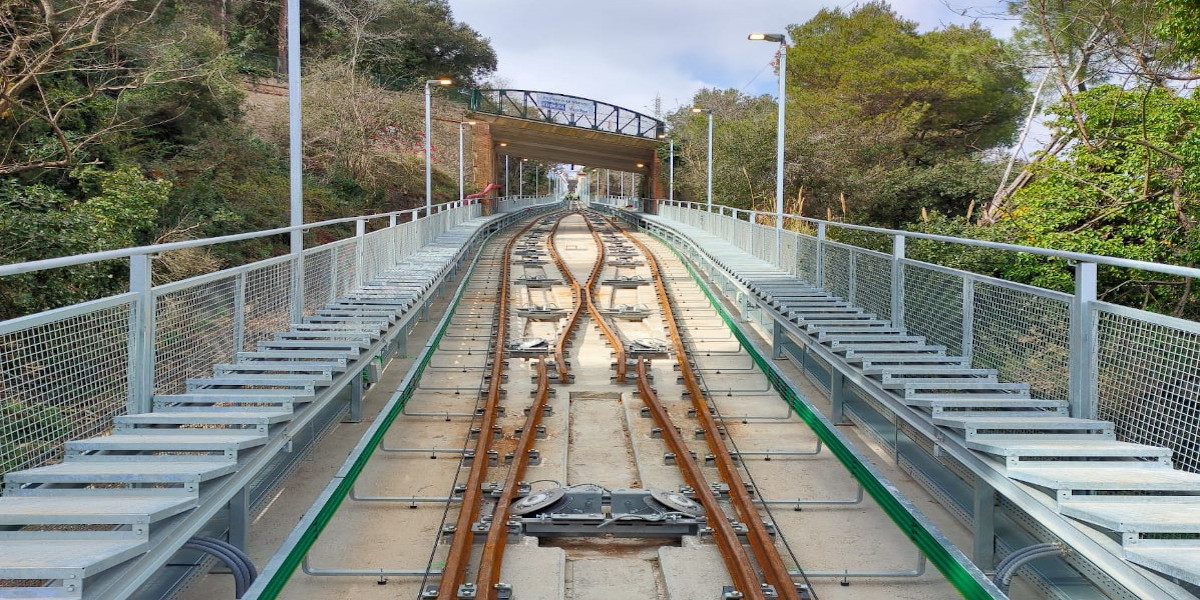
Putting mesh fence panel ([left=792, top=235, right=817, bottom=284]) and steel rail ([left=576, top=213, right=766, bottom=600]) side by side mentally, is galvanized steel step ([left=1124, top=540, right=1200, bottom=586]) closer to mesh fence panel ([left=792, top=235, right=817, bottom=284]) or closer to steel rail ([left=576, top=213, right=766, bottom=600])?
steel rail ([left=576, top=213, right=766, bottom=600])

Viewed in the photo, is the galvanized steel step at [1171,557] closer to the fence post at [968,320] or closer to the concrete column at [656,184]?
the fence post at [968,320]

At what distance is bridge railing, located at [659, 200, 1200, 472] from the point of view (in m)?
5.16

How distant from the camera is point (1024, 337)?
6832 mm

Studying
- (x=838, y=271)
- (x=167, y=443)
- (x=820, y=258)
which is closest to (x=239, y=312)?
(x=167, y=443)

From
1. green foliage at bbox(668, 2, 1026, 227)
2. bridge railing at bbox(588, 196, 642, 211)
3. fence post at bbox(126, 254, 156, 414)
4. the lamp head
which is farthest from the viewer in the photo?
bridge railing at bbox(588, 196, 642, 211)

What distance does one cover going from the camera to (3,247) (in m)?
13.0

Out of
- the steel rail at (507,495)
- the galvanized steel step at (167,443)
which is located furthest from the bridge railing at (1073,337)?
the galvanized steel step at (167,443)

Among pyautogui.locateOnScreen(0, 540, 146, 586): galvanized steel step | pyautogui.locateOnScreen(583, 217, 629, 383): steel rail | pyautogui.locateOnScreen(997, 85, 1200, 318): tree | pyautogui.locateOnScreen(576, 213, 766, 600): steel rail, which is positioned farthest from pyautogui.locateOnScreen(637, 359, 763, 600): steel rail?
pyautogui.locateOnScreen(997, 85, 1200, 318): tree

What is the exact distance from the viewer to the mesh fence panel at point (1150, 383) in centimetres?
503

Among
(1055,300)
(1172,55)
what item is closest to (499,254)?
(1172,55)

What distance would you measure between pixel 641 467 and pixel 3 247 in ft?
Answer: 33.2

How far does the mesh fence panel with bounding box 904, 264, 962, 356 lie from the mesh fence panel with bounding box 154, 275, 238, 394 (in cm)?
599

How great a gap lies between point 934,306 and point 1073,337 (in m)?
2.53

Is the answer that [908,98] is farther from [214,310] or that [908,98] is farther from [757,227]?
[214,310]
